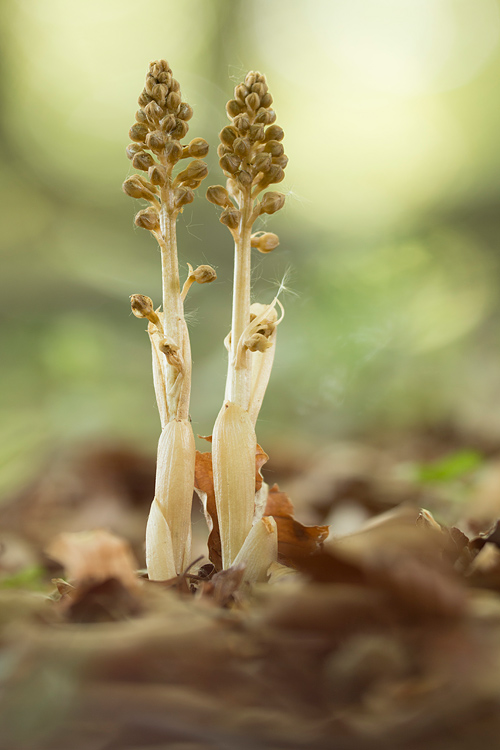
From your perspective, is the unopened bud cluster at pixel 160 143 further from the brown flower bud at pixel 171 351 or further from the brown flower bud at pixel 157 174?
the brown flower bud at pixel 171 351

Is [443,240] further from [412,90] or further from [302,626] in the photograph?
[302,626]

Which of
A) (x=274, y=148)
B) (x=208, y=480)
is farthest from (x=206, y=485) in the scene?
(x=274, y=148)

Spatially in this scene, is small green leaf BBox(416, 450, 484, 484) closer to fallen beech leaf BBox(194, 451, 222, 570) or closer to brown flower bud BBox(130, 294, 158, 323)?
fallen beech leaf BBox(194, 451, 222, 570)

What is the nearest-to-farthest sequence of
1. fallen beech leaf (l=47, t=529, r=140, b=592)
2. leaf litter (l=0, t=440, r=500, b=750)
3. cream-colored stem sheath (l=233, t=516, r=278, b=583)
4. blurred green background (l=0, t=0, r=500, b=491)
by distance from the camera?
1. leaf litter (l=0, t=440, r=500, b=750)
2. fallen beech leaf (l=47, t=529, r=140, b=592)
3. cream-colored stem sheath (l=233, t=516, r=278, b=583)
4. blurred green background (l=0, t=0, r=500, b=491)

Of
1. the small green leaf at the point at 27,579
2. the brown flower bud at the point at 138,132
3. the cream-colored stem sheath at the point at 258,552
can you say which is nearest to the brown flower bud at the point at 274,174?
the brown flower bud at the point at 138,132

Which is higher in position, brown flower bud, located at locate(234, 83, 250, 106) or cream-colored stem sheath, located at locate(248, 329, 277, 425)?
brown flower bud, located at locate(234, 83, 250, 106)

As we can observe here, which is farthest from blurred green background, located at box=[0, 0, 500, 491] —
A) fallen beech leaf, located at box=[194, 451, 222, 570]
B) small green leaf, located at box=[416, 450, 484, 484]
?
fallen beech leaf, located at box=[194, 451, 222, 570]
